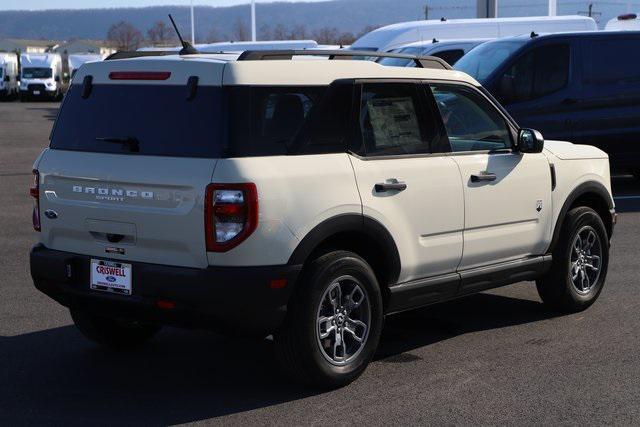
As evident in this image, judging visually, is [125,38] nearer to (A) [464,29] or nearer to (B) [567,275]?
(A) [464,29]

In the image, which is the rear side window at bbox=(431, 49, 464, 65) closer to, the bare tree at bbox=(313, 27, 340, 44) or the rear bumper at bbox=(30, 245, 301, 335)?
the rear bumper at bbox=(30, 245, 301, 335)

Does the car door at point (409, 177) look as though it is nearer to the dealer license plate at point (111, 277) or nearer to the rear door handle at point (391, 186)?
the rear door handle at point (391, 186)

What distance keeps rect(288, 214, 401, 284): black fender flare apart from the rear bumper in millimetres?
99

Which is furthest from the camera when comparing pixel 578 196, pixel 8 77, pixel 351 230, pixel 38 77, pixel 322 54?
pixel 8 77

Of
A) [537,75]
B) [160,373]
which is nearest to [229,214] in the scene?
[160,373]

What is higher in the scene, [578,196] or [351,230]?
[351,230]

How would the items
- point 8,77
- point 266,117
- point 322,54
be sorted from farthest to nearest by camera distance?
point 8,77
point 322,54
point 266,117

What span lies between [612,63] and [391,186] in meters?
8.71

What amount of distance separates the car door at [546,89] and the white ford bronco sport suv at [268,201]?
22.4 ft

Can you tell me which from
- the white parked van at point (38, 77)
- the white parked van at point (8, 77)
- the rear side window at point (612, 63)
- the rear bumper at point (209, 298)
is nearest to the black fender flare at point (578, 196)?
the rear bumper at point (209, 298)

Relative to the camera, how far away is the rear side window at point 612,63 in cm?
Answer: 1399

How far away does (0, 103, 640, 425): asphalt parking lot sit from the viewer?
18.5 ft

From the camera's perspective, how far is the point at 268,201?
5582 mm

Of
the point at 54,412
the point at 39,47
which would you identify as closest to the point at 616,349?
the point at 54,412
